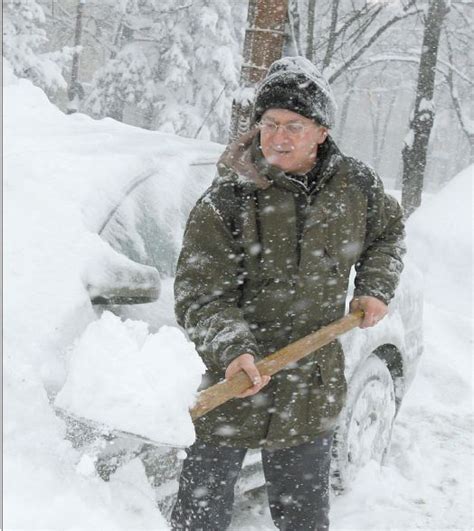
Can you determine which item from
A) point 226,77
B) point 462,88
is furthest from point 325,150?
point 462,88

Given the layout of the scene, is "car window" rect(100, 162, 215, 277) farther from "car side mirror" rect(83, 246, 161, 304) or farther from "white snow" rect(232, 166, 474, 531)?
"white snow" rect(232, 166, 474, 531)

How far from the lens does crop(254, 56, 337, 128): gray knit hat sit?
2094 mm

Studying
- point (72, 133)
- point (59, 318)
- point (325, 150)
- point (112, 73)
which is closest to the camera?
point (59, 318)

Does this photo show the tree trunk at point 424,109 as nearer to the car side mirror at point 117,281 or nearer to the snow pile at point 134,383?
the car side mirror at point 117,281

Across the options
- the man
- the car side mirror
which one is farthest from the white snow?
the car side mirror

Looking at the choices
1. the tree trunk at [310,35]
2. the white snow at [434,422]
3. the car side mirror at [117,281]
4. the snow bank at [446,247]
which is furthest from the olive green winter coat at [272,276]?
the tree trunk at [310,35]

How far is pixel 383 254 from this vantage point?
7.83ft

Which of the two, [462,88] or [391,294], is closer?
[391,294]

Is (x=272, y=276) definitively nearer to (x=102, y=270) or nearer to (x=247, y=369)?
(x=247, y=369)

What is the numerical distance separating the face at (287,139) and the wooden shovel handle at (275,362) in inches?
18.8

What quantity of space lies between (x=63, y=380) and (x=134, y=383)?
14.2 inches

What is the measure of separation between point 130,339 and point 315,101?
883mm

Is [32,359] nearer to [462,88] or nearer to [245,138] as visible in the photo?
[245,138]

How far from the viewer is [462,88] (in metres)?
26.1
